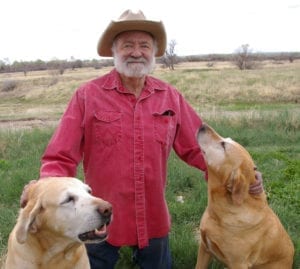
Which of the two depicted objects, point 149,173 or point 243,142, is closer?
point 149,173

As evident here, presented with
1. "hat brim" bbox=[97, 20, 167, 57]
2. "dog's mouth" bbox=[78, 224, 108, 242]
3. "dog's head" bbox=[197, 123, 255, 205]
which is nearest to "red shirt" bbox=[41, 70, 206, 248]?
"hat brim" bbox=[97, 20, 167, 57]

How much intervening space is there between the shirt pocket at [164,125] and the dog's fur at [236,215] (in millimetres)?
264

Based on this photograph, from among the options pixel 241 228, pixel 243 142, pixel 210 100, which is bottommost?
pixel 210 100

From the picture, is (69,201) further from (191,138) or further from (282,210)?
(282,210)

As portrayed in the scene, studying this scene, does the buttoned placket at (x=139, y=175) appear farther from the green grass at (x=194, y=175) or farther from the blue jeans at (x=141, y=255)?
the green grass at (x=194, y=175)

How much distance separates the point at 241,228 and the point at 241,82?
29.8 meters

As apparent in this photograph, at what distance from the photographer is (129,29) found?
3.85m

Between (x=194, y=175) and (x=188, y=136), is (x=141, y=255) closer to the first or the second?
(x=188, y=136)

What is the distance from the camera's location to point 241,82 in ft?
108

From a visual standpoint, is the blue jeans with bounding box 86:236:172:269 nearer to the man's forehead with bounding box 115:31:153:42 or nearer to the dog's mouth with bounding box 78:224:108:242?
the dog's mouth with bounding box 78:224:108:242

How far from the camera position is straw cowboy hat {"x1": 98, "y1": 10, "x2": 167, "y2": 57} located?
3789 millimetres

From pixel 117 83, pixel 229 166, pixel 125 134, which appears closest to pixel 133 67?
pixel 117 83

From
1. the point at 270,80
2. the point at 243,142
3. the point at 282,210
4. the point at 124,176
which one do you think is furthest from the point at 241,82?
the point at 124,176

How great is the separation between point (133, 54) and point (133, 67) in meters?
0.11
